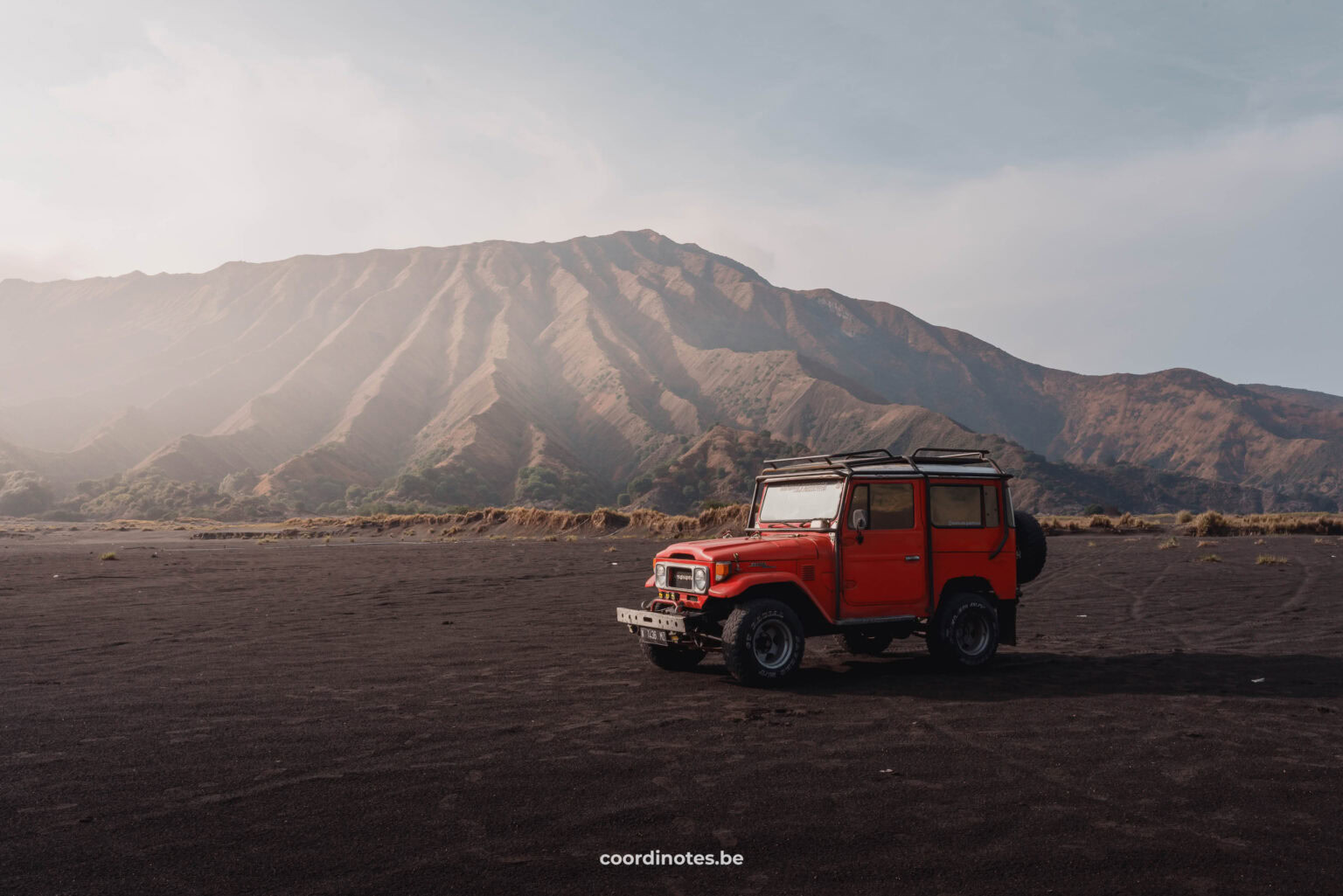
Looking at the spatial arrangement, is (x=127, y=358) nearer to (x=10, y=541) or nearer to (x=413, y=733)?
(x=10, y=541)

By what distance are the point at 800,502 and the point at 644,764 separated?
484cm

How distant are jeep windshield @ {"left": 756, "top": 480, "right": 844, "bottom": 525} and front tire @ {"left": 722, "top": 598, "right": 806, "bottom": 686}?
4.44 ft

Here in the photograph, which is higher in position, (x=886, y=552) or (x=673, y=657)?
(x=886, y=552)

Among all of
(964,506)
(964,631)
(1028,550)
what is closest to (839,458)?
(964,506)

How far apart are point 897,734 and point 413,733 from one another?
4538 millimetres

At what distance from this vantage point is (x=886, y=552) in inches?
424

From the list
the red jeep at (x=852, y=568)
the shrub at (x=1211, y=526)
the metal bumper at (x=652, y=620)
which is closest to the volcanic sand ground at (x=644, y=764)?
the red jeep at (x=852, y=568)

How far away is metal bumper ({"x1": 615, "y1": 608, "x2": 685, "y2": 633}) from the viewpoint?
10.2m

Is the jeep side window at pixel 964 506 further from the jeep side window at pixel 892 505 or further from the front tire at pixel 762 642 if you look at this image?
the front tire at pixel 762 642

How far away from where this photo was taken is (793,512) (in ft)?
37.3

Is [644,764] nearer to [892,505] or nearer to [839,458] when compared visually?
[892,505]

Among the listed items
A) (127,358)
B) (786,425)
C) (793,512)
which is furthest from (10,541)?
(127,358)

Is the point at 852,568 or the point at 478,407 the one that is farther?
the point at 478,407

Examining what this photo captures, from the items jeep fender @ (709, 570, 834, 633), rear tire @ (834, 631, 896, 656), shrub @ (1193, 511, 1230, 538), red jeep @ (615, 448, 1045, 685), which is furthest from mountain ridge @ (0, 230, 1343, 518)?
jeep fender @ (709, 570, 834, 633)
